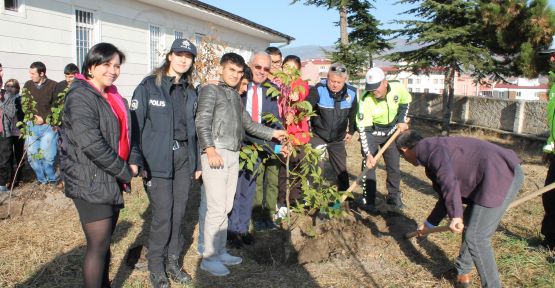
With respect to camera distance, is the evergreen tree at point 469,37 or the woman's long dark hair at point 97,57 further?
the evergreen tree at point 469,37

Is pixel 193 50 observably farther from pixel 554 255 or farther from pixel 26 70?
pixel 26 70

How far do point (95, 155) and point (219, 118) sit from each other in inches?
41.8

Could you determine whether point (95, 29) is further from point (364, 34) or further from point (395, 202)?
→ point (364, 34)

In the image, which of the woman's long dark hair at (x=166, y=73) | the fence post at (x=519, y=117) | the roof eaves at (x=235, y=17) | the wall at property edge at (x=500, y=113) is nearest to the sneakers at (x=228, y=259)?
the woman's long dark hair at (x=166, y=73)

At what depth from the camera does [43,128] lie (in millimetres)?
5719

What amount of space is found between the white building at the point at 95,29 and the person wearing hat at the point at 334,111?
3.94m

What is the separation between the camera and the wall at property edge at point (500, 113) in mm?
11719

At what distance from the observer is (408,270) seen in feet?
11.6

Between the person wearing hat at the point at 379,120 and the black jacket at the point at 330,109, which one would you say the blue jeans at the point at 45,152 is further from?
the person wearing hat at the point at 379,120

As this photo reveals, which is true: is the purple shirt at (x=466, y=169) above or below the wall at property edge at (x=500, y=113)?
below

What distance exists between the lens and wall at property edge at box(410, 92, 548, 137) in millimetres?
11719

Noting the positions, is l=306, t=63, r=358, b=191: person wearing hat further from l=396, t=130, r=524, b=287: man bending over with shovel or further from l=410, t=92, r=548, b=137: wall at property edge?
l=410, t=92, r=548, b=137: wall at property edge

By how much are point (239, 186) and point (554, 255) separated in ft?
9.45

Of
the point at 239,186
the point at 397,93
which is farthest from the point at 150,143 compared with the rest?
the point at 397,93
